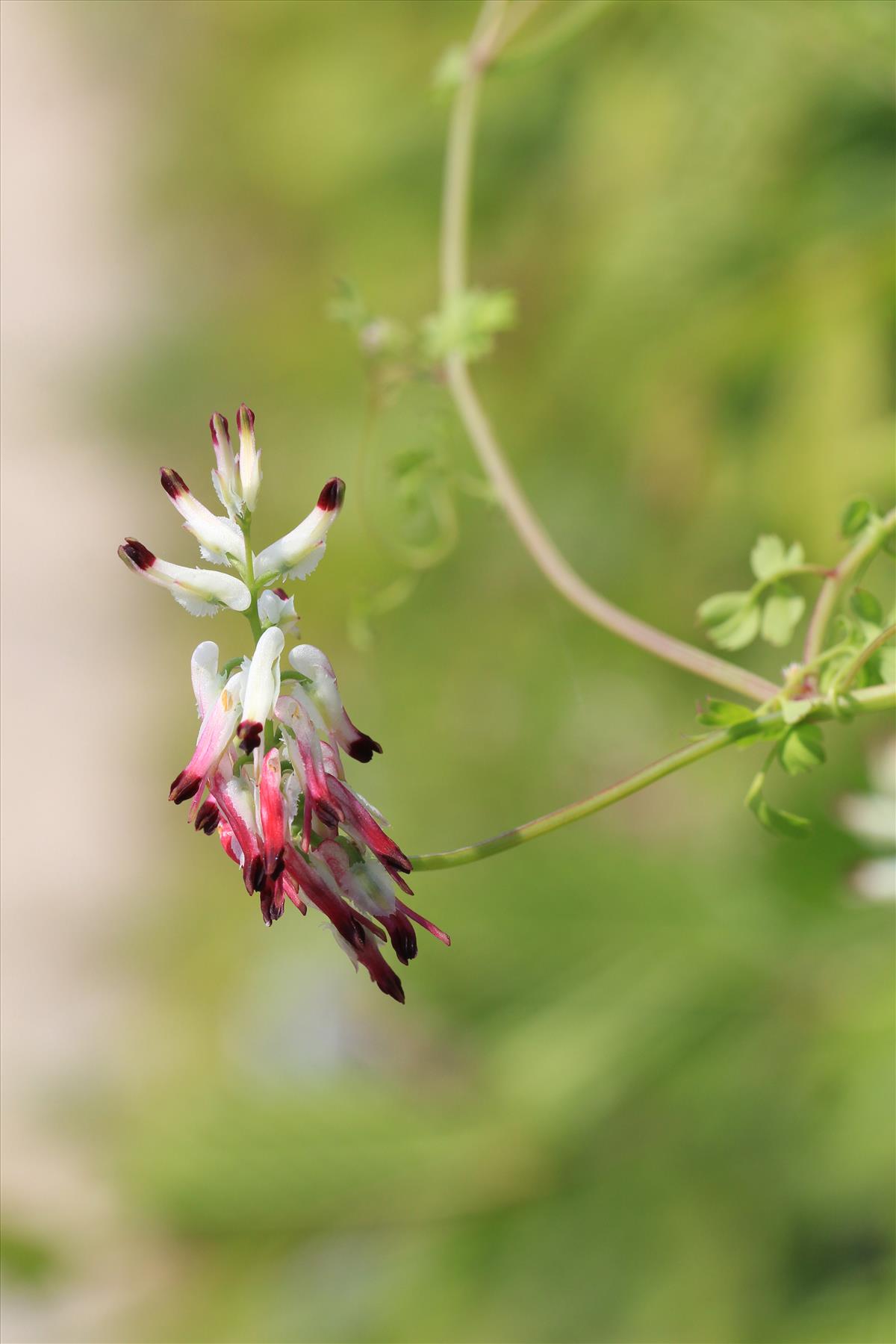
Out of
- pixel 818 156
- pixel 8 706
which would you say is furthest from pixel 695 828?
pixel 8 706

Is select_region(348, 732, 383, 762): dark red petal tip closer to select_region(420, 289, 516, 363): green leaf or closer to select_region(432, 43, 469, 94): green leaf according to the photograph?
select_region(420, 289, 516, 363): green leaf

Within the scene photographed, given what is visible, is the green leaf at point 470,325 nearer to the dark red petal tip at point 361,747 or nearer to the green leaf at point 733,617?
the green leaf at point 733,617

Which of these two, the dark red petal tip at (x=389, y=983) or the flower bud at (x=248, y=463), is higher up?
the flower bud at (x=248, y=463)

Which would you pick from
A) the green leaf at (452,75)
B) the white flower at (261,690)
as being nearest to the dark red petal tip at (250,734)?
the white flower at (261,690)

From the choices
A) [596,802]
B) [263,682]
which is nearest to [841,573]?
[596,802]

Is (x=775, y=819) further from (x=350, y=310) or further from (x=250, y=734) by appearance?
(x=350, y=310)

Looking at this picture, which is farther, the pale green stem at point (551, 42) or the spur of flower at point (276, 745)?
the pale green stem at point (551, 42)
